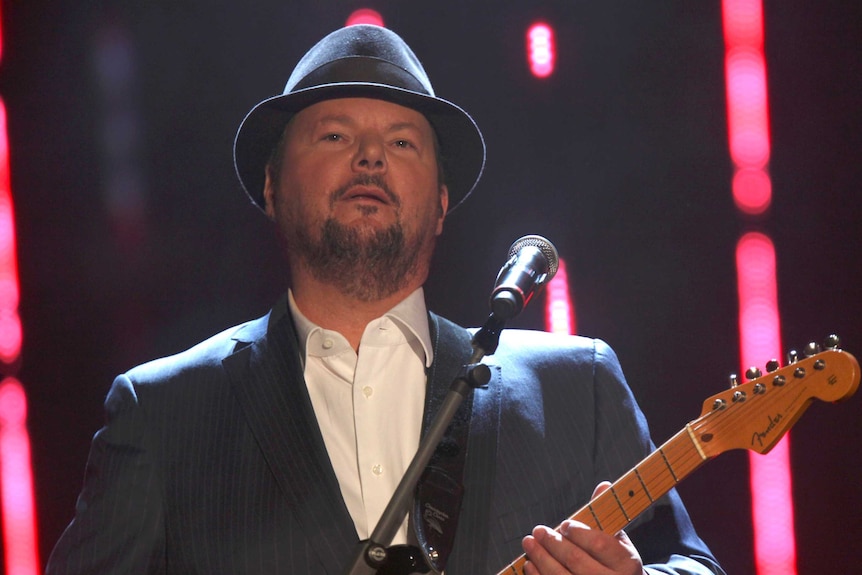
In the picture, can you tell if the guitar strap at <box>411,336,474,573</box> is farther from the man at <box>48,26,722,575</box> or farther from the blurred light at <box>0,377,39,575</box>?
the blurred light at <box>0,377,39,575</box>

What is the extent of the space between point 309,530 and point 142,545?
0.45 metres

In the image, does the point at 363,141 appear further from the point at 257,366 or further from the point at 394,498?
the point at 394,498

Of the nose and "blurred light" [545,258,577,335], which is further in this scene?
"blurred light" [545,258,577,335]

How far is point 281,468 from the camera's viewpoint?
104 inches

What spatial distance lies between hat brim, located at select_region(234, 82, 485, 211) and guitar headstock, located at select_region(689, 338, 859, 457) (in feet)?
4.27

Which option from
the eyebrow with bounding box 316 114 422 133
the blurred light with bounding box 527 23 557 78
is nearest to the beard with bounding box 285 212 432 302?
the eyebrow with bounding box 316 114 422 133

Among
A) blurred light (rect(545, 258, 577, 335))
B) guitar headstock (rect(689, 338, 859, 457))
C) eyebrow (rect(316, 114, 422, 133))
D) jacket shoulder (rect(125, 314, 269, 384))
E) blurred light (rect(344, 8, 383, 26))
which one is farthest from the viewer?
blurred light (rect(344, 8, 383, 26))

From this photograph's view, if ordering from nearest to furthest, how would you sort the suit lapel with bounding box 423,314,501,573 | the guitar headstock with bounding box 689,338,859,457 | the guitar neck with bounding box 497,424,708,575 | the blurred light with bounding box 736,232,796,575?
the guitar headstock with bounding box 689,338,859,457
the guitar neck with bounding box 497,424,708,575
the suit lapel with bounding box 423,314,501,573
the blurred light with bounding box 736,232,796,575

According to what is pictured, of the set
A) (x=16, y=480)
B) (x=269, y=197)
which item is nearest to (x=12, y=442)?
(x=16, y=480)

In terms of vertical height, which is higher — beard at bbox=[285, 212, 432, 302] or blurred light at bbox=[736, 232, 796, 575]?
beard at bbox=[285, 212, 432, 302]

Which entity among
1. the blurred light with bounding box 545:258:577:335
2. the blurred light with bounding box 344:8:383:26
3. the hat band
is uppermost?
the blurred light with bounding box 344:8:383:26

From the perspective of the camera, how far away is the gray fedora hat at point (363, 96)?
10.1ft

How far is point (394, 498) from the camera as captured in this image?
84.0 inches

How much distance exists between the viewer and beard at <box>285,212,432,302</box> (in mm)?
2979
